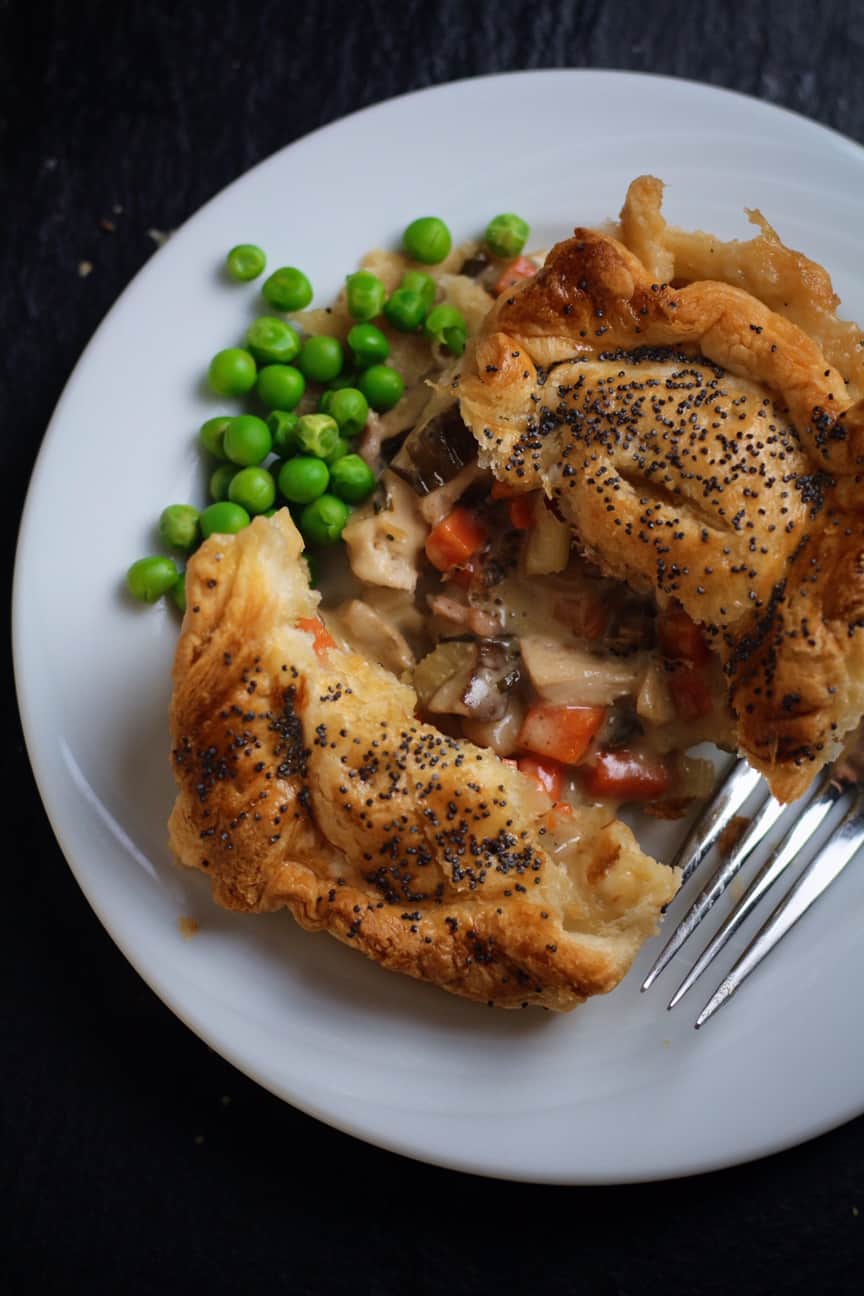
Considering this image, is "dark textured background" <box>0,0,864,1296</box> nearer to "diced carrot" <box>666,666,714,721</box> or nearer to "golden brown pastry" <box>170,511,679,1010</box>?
"golden brown pastry" <box>170,511,679,1010</box>

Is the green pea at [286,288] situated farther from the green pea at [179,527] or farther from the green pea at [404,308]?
the green pea at [179,527]

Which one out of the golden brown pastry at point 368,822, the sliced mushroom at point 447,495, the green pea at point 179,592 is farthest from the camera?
the green pea at point 179,592

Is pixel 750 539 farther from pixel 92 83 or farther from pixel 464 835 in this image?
pixel 92 83

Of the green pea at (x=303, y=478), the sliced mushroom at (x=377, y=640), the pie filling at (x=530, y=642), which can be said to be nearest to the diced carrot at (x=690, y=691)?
the pie filling at (x=530, y=642)

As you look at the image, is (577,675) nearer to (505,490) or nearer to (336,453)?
(505,490)

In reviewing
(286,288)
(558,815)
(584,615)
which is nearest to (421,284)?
(286,288)

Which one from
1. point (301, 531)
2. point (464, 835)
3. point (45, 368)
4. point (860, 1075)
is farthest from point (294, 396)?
point (860, 1075)
